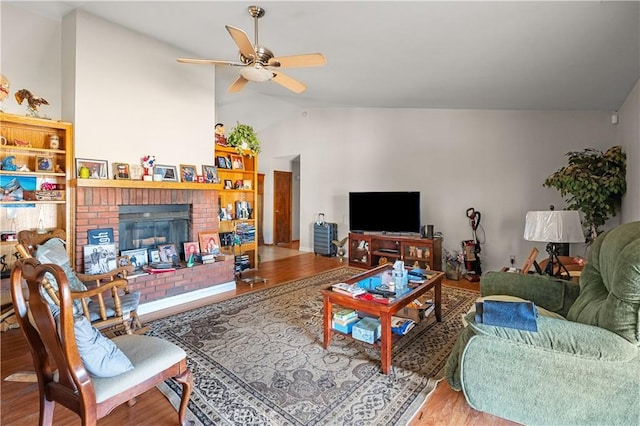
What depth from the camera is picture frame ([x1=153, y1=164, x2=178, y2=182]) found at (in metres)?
3.59

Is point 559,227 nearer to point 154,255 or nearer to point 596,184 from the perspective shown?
point 596,184

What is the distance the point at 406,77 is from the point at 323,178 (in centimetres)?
322

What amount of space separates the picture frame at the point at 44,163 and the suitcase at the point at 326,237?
4422mm

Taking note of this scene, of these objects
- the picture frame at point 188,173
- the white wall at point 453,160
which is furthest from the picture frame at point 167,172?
the white wall at point 453,160

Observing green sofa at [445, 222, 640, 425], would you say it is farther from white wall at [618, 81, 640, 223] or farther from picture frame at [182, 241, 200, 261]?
picture frame at [182, 241, 200, 261]

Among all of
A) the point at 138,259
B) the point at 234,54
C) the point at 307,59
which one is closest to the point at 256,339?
the point at 138,259

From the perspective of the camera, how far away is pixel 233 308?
11.1 feet

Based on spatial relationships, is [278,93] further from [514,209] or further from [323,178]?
[514,209]

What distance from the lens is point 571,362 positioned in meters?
1.45

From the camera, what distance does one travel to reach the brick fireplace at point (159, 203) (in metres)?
3.10

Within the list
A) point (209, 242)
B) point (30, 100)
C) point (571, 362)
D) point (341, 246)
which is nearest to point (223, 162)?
point (209, 242)

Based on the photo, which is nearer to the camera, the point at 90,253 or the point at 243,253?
the point at 90,253

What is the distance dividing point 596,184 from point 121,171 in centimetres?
502

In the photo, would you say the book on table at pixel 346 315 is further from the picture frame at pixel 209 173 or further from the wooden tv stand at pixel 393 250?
the wooden tv stand at pixel 393 250
